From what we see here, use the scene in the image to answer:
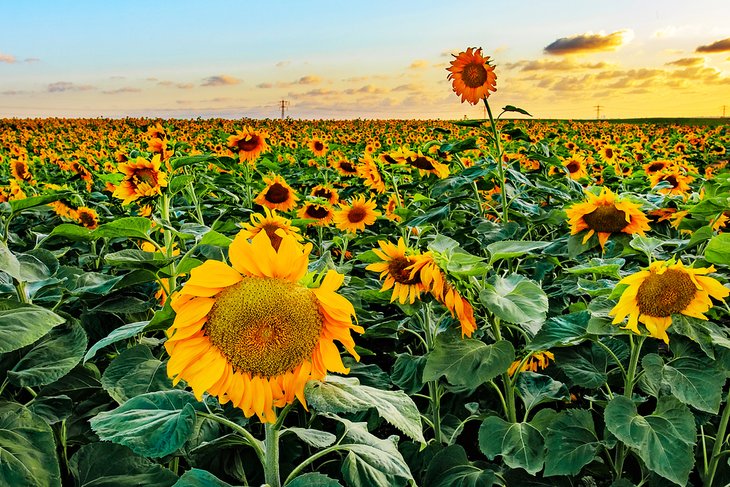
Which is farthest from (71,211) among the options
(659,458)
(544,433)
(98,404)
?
(659,458)

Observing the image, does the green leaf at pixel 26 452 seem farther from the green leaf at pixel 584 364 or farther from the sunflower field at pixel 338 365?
the green leaf at pixel 584 364

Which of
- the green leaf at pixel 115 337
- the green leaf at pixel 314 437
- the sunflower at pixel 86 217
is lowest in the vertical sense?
the sunflower at pixel 86 217

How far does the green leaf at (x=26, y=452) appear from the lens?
1.42 metres

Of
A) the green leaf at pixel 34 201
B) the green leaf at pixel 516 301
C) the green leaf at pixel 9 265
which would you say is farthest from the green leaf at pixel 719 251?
the green leaf at pixel 34 201

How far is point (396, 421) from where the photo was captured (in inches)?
54.0

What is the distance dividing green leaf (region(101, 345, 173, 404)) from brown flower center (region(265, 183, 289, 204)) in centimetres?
329

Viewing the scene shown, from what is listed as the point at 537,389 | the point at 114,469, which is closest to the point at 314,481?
the point at 114,469

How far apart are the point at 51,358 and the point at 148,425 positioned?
65 cm

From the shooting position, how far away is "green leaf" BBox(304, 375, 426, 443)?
1.33 metres

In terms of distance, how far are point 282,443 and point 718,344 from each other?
1469 millimetres

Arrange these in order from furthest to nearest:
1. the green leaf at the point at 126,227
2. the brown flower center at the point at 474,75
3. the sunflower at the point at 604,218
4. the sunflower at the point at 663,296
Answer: the brown flower center at the point at 474,75
the sunflower at the point at 604,218
the green leaf at the point at 126,227
the sunflower at the point at 663,296

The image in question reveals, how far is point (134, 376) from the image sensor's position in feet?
5.89

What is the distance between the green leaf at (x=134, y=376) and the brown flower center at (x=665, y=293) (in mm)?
1444

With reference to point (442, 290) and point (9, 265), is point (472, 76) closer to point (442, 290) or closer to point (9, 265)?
point (442, 290)
